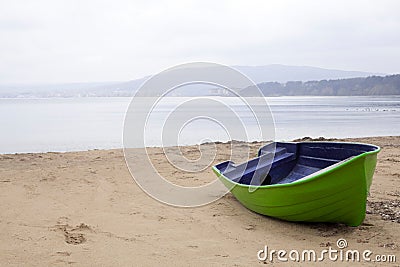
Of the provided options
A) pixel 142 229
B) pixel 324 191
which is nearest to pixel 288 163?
pixel 324 191

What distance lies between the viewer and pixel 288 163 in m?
5.86

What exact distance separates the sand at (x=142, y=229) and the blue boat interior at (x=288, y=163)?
384mm

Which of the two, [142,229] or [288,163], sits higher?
[288,163]

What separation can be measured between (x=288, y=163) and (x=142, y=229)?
237 centimetres

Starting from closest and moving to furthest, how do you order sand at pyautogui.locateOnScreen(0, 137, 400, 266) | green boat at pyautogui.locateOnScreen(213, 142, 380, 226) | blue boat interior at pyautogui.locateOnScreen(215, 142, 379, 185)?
sand at pyautogui.locateOnScreen(0, 137, 400, 266) → green boat at pyautogui.locateOnScreen(213, 142, 380, 226) → blue boat interior at pyautogui.locateOnScreen(215, 142, 379, 185)

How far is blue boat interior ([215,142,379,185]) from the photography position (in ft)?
17.8

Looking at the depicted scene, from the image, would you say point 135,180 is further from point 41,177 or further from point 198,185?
point 41,177

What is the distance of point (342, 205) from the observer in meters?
4.05

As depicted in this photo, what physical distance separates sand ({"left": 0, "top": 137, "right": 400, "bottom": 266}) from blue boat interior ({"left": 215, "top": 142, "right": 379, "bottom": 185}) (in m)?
0.38

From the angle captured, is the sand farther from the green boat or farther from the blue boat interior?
the blue boat interior

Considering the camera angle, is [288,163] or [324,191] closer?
[324,191]

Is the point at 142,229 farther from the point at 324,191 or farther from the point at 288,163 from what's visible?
the point at 288,163

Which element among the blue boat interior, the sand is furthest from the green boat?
the sand

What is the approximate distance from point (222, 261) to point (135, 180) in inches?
145
